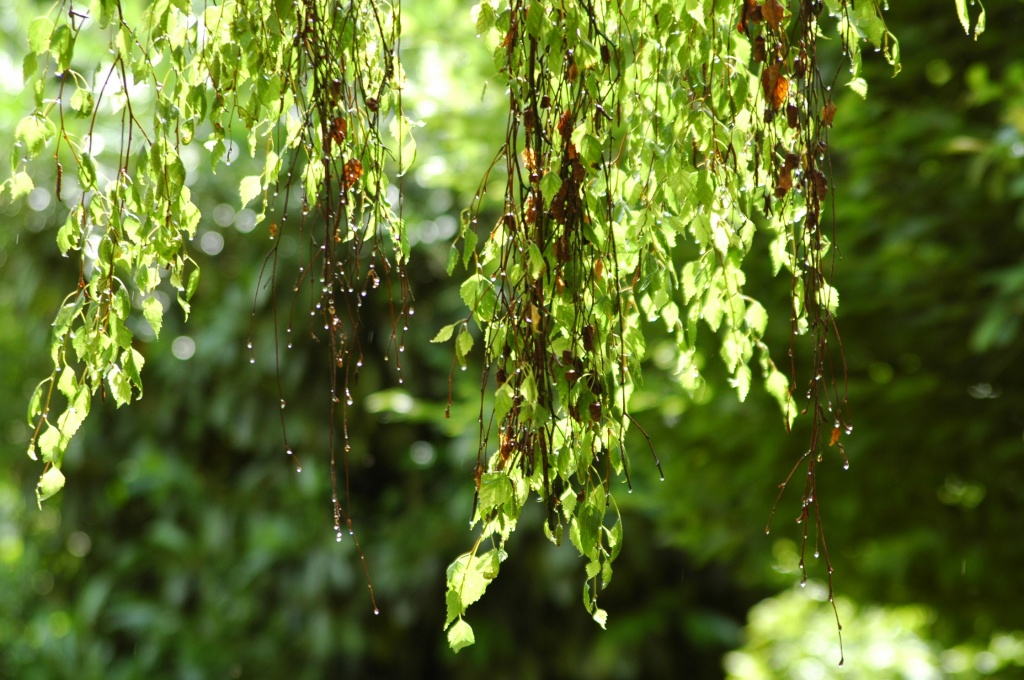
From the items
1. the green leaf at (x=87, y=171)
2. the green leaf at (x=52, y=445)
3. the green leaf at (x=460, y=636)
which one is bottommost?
the green leaf at (x=460, y=636)

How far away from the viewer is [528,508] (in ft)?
12.8

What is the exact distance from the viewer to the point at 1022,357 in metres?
2.82

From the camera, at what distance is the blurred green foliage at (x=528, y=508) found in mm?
2801

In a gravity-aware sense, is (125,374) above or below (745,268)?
below

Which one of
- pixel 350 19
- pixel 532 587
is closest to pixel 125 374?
pixel 350 19

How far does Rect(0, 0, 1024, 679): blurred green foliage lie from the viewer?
2.80m

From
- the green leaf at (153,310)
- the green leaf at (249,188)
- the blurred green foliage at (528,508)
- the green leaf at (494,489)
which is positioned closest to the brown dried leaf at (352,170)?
the green leaf at (249,188)

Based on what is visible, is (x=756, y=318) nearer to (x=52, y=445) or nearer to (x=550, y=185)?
(x=550, y=185)

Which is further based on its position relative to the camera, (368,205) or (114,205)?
(368,205)

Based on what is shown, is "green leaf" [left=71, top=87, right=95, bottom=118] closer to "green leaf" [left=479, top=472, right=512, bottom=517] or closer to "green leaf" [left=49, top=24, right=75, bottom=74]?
"green leaf" [left=49, top=24, right=75, bottom=74]

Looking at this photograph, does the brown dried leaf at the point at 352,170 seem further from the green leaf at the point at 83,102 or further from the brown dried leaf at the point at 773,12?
the brown dried leaf at the point at 773,12

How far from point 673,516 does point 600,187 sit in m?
2.23

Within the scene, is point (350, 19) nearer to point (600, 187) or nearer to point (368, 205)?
point (368, 205)

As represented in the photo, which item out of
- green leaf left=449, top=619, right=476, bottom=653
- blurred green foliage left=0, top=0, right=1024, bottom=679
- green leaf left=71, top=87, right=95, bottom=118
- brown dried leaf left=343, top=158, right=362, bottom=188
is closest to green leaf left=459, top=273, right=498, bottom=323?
brown dried leaf left=343, top=158, right=362, bottom=188
